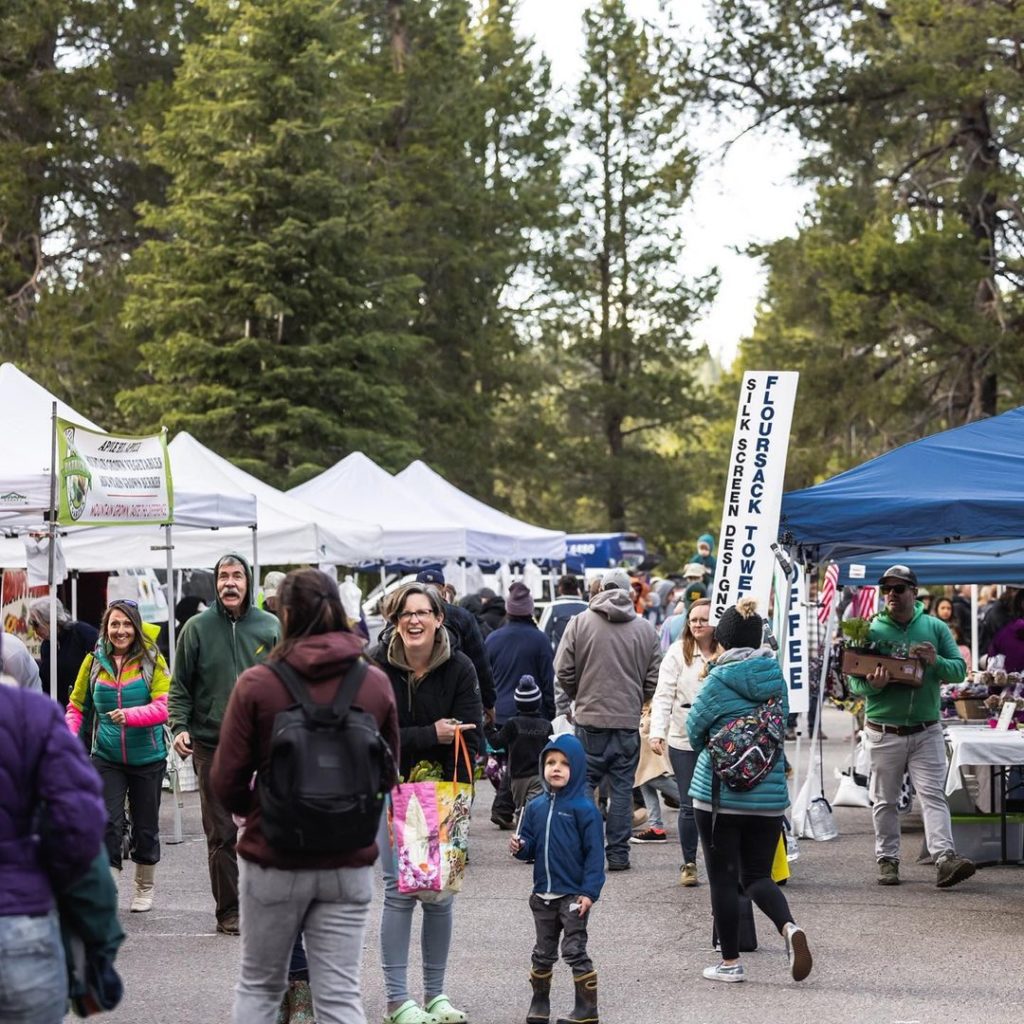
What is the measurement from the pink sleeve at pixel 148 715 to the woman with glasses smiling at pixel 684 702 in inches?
113

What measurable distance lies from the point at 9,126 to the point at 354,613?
70.9ft

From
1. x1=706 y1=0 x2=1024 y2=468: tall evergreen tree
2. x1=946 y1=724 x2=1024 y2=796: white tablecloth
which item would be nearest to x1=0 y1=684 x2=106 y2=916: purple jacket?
x1=946 y1=724 x2=1024 y2=796: white tablecloth

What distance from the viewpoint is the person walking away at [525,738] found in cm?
1159

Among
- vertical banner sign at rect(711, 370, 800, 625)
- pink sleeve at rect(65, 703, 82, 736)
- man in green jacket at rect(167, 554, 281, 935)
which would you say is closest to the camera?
man in green jacket at rect(167, 554, 281, 935)

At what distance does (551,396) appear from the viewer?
2144 inches

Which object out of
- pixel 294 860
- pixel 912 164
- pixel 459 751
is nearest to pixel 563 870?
pixel 459 751

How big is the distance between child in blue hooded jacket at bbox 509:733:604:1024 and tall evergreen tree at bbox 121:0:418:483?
23.4 meters

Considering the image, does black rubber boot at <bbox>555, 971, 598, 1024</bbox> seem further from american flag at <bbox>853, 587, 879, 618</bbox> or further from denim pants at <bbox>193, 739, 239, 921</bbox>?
american flag at <bbox>853, 587, 879, 618</bbox>

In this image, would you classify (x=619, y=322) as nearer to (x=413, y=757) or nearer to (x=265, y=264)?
(x=265, y=264)

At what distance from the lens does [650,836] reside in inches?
496

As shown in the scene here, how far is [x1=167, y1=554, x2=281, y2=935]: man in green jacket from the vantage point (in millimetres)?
8414

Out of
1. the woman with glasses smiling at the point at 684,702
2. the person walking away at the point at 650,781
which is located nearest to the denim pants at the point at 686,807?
the woman with glasses smiling at the point at 684,702

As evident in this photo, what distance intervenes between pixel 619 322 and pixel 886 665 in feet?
144

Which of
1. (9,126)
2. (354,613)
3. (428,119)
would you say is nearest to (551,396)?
(428,119)
